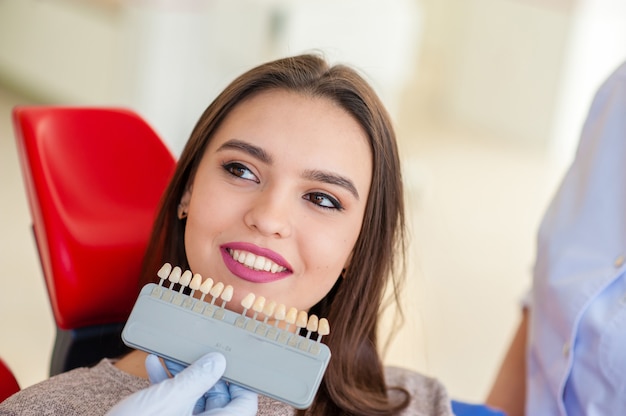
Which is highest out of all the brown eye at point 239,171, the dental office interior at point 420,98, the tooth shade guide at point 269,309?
the brown eye at point 239,171

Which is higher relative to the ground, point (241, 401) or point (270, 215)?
point (270, 215)

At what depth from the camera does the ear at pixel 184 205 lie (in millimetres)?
1271

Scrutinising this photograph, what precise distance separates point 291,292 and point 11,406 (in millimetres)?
373

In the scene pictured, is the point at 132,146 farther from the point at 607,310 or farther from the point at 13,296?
the point at 13,296

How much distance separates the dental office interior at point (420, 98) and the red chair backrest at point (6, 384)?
1.08 meters

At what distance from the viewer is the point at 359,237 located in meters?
1.26

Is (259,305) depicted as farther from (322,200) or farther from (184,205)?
(184,205)

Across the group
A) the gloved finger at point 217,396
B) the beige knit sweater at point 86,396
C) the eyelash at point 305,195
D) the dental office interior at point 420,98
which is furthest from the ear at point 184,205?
the dental office interior at point 420,98

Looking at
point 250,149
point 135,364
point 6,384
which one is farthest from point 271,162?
point 6,384

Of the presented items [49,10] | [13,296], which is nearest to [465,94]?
[49,10]

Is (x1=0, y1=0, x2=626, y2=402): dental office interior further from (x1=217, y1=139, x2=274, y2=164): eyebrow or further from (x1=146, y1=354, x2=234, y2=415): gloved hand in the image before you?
(x1=146, y1=354, x2=234, y2=415): gloved hand

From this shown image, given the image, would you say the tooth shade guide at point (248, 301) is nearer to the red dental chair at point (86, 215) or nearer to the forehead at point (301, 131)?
the forehead at point (301, 131)

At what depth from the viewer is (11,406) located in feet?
3.48

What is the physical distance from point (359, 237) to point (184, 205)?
0.86 feet
